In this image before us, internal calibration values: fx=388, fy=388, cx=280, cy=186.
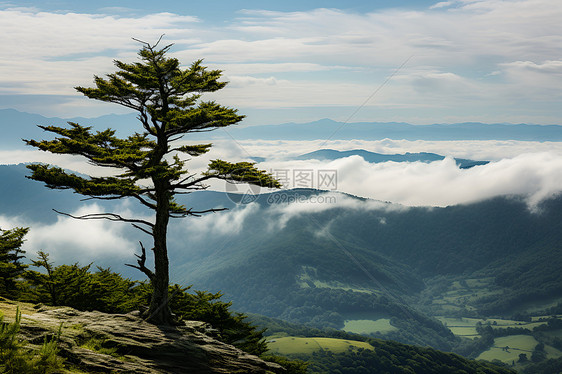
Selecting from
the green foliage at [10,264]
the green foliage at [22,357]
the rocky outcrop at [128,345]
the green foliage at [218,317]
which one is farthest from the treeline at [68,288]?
the green foliage at [22,357]

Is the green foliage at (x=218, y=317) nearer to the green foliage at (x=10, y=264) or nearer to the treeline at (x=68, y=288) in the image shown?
the treeline at (x=68, y=288)

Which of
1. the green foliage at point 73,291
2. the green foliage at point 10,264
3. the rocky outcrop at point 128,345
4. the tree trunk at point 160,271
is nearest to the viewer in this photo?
the rocky outcrop at point 128,345

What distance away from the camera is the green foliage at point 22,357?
14.7 meters

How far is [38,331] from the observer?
1966 cm

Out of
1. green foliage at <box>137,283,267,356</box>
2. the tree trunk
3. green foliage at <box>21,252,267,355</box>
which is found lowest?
green foliage at <box>137,283,267,356</box>

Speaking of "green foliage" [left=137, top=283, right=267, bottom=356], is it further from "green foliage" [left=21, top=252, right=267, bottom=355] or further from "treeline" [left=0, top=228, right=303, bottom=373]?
"treeline" [left=0, top=228, right=303, bottom=373]

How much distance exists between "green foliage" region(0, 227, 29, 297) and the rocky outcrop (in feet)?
41.1

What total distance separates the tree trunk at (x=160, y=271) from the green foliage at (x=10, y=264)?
17629 millimetres

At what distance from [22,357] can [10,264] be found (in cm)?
2771

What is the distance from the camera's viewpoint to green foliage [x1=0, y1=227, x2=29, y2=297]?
122 ft

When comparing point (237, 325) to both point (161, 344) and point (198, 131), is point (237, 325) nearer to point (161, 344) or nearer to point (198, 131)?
point (161, 344)

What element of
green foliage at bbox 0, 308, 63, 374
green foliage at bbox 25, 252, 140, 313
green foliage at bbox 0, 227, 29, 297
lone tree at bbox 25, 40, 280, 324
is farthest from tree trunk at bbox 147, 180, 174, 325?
green foliage at bbox 0, 227, 29, 297

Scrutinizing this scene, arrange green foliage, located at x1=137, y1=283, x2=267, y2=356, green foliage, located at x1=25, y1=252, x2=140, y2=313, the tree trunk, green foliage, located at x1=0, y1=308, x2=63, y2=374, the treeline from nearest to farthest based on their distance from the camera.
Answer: green foliage, located at x1=0, y1=308, x2=63, y2=374, the tree trunk, green foliage, located at x1=25, y1=252, x2=140, y2=313, the treeline, green foliage, located at x1=137, y1=283, x2=267, y2=356

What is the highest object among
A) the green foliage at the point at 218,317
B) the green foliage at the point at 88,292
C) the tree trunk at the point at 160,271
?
the tree trunk at the point at 160,271
